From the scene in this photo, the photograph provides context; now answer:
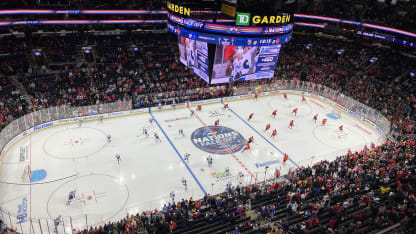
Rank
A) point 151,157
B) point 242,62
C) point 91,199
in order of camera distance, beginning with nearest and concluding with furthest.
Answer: point 91,199
point 151,157
point 242,62

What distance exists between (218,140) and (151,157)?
550 cm

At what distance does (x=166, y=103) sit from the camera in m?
30.0

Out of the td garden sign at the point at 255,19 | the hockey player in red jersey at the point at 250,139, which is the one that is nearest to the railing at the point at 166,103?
the hockey player in red jersey at the point at 250,139

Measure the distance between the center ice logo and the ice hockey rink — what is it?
7 cm

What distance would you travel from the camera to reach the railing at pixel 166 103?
49.7ft

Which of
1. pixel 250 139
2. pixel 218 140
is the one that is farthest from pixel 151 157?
pixel 250 139

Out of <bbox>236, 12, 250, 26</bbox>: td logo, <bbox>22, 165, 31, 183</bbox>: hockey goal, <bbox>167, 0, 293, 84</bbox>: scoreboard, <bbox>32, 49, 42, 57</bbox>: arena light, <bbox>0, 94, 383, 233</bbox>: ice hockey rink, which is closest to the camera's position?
<bbox>0, 94, 383, 233</bbox>: ice hockey rink

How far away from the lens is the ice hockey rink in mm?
17281

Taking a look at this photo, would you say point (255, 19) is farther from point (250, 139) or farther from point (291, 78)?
point (291, 78)

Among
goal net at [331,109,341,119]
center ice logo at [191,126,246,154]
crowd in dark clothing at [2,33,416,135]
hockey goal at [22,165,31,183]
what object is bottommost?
hockey goal at [22,165,31,183]

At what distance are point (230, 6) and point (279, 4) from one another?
16717 mm

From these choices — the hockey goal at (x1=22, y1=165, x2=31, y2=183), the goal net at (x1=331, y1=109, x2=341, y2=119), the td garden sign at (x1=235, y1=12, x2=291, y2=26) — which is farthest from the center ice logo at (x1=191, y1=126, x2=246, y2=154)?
the hockey goal at (x1=22, y1=165, x2=31, y2=183)

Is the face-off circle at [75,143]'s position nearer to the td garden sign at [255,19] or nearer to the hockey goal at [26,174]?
the hockey goal at [26,174]

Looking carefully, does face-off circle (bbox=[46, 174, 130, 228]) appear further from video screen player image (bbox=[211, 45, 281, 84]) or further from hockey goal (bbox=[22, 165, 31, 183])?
video screen player image (bbox=[211, 45, 281, 84])
